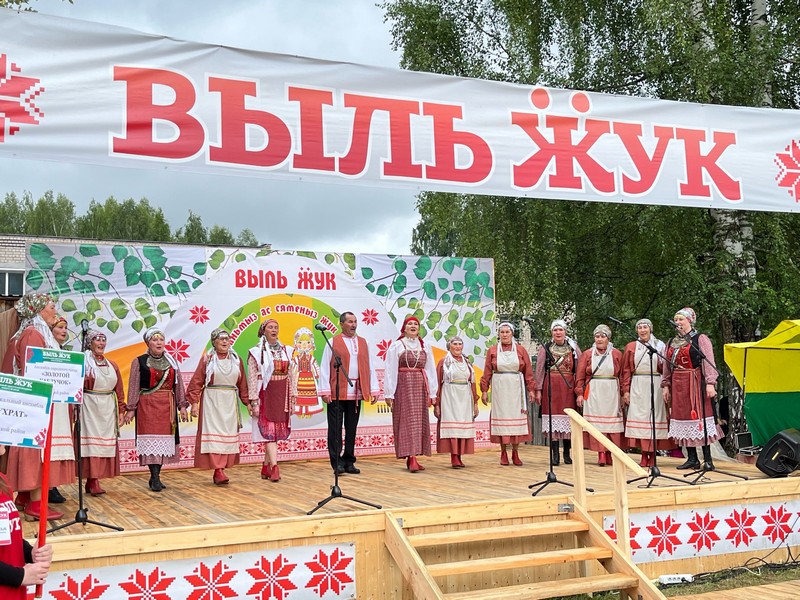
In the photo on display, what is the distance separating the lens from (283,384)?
6715 mm

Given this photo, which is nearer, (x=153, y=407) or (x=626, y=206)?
(x=153, y=407)

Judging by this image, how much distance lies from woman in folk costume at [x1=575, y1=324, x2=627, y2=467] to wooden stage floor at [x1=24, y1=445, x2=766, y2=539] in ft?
1.15

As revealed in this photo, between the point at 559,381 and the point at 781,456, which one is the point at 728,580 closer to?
the point at 781,456

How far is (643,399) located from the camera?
691 cm

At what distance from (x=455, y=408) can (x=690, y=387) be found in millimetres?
2014

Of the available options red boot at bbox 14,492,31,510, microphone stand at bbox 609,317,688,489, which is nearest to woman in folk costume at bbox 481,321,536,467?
microphone stand at bbox 609,317,688,489

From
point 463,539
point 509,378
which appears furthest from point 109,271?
point 463,539

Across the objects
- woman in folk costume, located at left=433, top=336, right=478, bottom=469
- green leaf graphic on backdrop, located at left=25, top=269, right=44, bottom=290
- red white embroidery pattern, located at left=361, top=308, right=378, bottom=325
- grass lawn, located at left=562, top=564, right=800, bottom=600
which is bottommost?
grass lawn, located at left=562, top=564, right=800, bottom=600

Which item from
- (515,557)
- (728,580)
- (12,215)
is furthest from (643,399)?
(12,215)

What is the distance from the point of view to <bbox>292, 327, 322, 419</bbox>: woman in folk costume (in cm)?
809

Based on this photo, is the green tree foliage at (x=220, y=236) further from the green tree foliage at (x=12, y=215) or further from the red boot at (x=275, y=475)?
the red boot at (x=275, y=475)

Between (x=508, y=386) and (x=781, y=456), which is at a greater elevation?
(x=508, y=386)

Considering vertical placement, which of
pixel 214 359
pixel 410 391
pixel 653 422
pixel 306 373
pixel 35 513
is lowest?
pixel 35 513

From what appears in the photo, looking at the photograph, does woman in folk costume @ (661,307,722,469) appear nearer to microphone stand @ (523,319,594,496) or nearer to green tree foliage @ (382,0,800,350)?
microphone stand @ (523,319,594,496)
